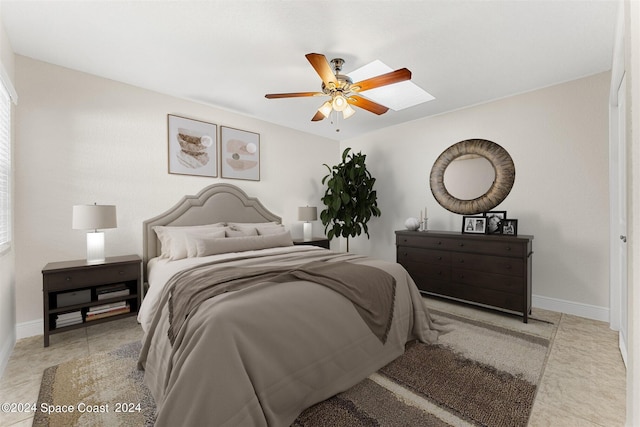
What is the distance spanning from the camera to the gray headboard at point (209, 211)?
10.7 ft

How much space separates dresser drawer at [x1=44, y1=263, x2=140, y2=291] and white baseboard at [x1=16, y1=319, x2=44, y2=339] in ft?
2.06

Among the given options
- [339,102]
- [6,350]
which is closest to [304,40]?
[339,102]

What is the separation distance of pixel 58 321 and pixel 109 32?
256 centimetres

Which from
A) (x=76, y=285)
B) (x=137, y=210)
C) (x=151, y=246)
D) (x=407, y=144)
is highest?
(x=407, y=144)

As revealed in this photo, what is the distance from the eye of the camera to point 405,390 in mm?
1772

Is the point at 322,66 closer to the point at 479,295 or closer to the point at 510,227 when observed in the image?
the point at 510,227

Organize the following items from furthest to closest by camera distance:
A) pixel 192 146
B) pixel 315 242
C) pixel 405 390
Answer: pixel 315 242
pixel 192 146
pixel 405 390

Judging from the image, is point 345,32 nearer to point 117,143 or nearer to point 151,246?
point 117,143

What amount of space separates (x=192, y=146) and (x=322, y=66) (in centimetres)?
237

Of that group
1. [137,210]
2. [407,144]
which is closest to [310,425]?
[137,210]

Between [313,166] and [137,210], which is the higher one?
[313,166]

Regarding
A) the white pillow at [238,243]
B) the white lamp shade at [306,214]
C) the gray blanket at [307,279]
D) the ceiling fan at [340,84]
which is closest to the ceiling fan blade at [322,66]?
the ceiling fan at [340,84]

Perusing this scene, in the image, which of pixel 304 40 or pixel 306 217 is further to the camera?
pixel 306 217

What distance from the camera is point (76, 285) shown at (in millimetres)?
2492
